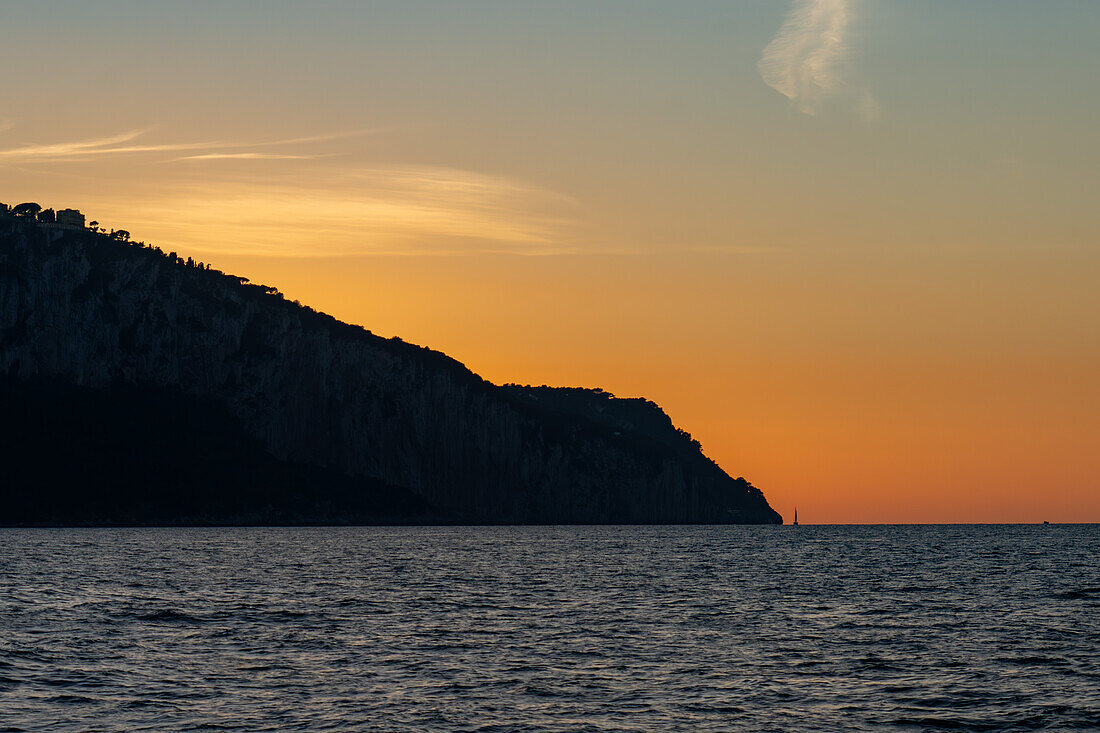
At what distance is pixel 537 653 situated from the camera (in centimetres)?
5094

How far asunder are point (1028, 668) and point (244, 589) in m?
54.9

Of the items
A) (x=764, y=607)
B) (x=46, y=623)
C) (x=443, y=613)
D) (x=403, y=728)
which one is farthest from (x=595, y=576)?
(x=403, y=728)

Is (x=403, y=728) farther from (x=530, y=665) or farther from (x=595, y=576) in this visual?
(x=595, y=576)

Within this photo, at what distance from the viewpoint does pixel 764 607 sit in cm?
7462

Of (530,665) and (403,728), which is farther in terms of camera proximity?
(530,665)

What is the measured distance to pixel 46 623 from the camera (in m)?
59.6

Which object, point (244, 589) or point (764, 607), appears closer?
point (764, 607)

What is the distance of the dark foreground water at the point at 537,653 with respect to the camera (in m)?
37.3

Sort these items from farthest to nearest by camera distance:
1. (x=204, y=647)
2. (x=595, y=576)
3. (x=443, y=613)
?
(x=595, y=576), (x=443, y=613), (x=204, y=647)

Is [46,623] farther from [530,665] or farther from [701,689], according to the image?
[701,689]

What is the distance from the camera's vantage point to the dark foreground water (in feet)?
123

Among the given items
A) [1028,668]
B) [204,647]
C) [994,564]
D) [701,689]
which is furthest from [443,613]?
[994,564]

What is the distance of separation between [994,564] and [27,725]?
12194 centimetres

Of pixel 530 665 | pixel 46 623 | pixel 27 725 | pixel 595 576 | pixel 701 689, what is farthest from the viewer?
pixel 595 576
